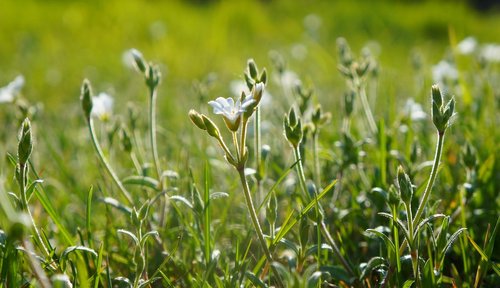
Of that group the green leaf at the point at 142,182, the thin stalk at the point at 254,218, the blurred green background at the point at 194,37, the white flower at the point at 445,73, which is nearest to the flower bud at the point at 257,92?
the thin stalk at the point at 254,218

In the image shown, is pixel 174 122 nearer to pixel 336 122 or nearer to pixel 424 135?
pixel 336 122

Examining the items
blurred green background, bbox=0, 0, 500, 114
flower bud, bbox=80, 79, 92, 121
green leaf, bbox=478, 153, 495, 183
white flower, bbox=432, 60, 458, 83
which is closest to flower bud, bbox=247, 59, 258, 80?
flower bud, bbox=80, 79, 92, 121

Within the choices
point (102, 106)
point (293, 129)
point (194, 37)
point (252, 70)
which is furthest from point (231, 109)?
point (194, 37)

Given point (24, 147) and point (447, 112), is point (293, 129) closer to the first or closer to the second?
point (447, 112)

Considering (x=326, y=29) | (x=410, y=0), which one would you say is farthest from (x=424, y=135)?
(x=410, y=0)

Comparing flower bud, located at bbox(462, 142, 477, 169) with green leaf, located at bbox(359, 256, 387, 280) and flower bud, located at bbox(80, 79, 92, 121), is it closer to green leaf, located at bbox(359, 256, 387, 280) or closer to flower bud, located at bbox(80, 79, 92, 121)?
green leaf, located at bbox(359, 256, 387, 280)

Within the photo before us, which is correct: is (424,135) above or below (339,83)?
above

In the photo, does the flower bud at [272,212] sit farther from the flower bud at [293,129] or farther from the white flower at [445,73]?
the white flower at [445,73]

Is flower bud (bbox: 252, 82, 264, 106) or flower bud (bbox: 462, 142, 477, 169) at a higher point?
flower bud (bbox: 252, 82, 264, 106)

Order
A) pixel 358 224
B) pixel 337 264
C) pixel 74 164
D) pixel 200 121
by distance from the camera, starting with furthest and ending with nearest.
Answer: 1. pixel 74 164
2. pixel 358 224
3. pixel 337 264
4. pixel 200 121
